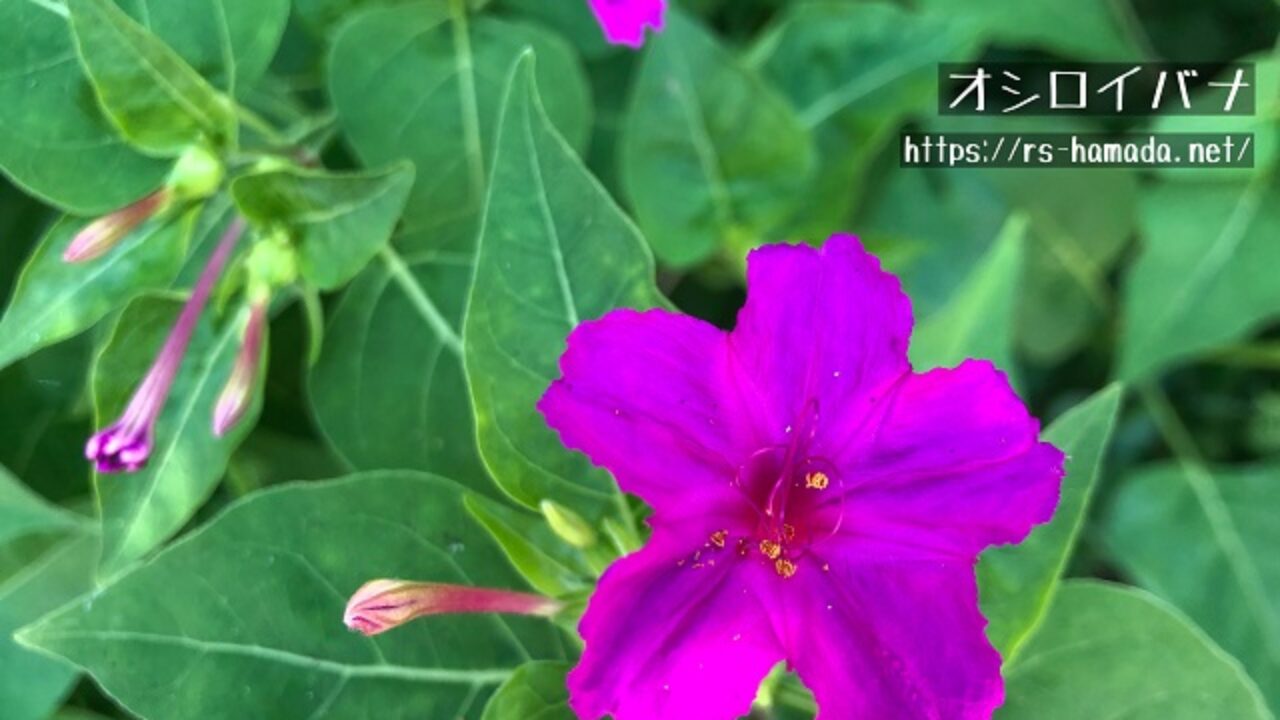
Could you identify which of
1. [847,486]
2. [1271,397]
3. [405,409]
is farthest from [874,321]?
[1271,397]

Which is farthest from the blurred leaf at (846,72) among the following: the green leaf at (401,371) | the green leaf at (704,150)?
the green leaf at (401,371)

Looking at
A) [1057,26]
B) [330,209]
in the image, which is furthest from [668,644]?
[1057,26]

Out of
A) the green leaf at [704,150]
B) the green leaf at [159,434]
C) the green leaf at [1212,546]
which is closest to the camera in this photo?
the green leaf at [159,434]

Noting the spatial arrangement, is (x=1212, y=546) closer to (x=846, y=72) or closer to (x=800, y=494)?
(x=846, y=72)

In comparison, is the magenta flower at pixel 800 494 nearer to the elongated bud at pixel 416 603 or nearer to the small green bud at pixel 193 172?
the elongated bud at pixel 416 603

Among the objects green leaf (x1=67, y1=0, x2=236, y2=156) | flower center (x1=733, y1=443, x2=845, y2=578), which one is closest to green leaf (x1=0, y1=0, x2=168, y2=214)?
green leaf (x1=67, y1=0, x2=236, y2=156)

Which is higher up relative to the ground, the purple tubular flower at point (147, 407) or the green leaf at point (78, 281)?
the green leaf at point (78, 281)
